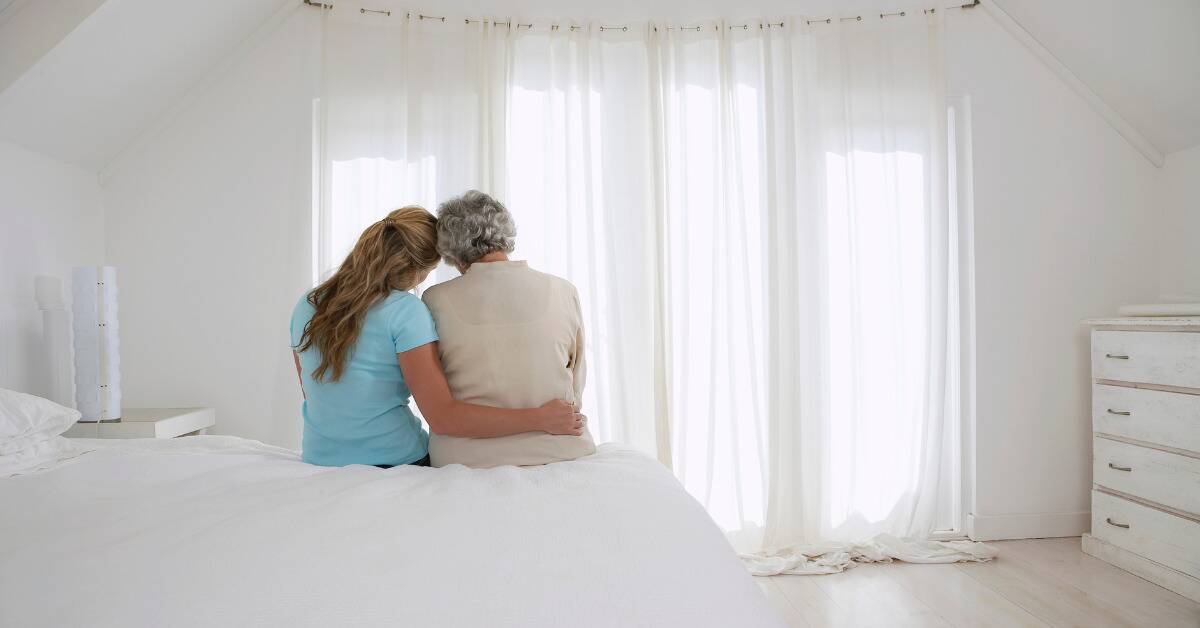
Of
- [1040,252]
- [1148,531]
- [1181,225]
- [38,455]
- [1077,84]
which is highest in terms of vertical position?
[1077,84]

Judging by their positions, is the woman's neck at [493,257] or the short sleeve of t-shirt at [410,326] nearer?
the short sleeve of t-shirt at [410,326]

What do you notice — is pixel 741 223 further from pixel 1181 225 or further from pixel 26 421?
pixel 26 421

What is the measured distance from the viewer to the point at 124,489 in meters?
1.17

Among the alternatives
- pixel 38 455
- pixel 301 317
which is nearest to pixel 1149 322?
pixel 301 317

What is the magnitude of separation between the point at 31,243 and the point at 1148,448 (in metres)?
4.30

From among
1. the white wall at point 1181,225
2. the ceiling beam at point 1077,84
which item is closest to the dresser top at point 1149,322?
the white wall at point 1181,225

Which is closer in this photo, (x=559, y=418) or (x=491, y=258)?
(x=559, y=418)

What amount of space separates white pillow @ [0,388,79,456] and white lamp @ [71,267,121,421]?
0.62 m

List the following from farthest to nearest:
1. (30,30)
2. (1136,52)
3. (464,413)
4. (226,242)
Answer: (226,242), (1136,52), (30,30), (464,413)

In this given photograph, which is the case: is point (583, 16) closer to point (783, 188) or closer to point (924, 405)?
point (783, 188)

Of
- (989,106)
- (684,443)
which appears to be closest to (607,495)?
(684,443)

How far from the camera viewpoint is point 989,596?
2559mm

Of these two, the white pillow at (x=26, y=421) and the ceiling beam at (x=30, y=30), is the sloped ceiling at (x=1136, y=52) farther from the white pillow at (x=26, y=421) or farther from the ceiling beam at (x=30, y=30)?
the white pillow at (x=26, y=421)

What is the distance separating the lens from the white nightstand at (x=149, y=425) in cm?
247
